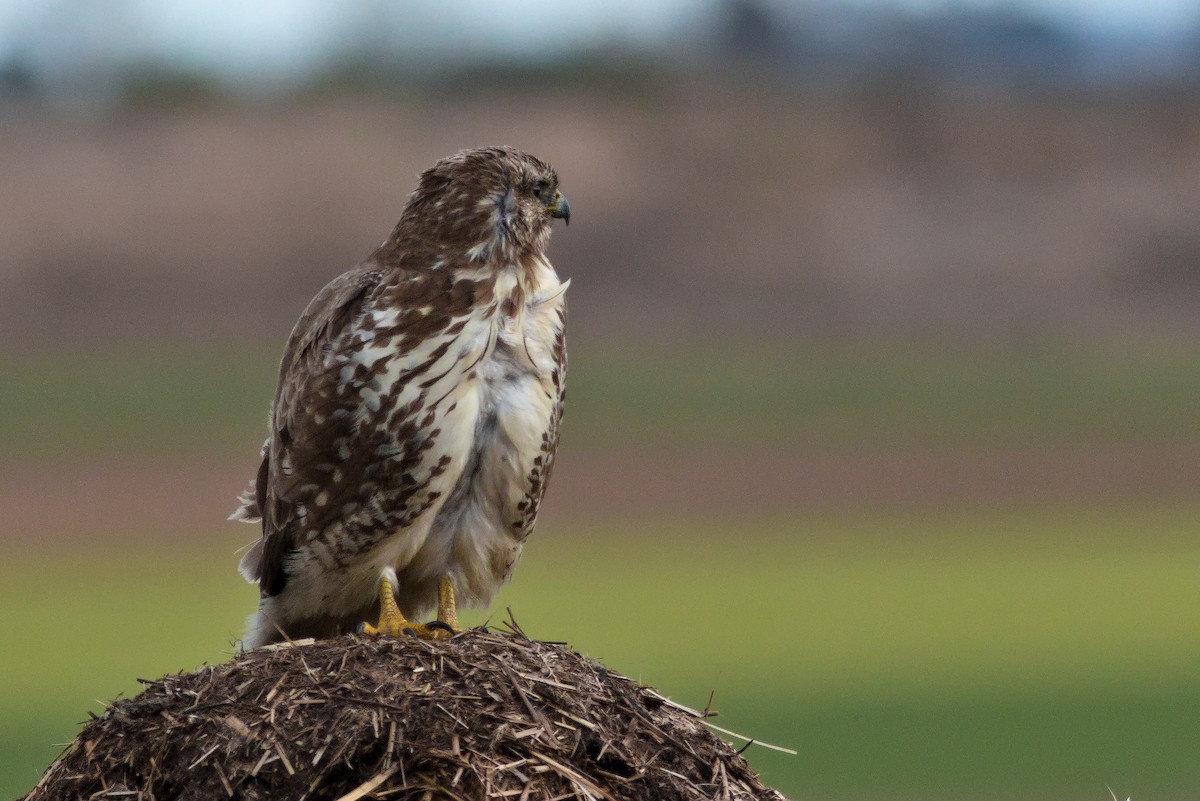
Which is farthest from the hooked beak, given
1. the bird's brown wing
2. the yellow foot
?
the yellow foot

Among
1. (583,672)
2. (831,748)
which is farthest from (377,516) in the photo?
(831,748)

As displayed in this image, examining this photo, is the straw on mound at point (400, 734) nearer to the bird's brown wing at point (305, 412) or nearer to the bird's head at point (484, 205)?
the bird's brown wing at point (305, 412)

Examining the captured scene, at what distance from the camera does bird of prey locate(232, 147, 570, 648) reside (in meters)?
7.81

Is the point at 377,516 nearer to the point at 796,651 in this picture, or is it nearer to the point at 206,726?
the point at 206,726

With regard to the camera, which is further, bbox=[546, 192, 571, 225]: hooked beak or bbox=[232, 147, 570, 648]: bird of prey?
bbox=[546, 192, 571, 225]: hooked beak

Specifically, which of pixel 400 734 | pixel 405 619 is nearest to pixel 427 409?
pixel 405 619

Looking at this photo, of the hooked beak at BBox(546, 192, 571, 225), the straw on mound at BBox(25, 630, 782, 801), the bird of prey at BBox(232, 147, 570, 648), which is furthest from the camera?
the hooked beak at BBox(546, 192, 571, 225)

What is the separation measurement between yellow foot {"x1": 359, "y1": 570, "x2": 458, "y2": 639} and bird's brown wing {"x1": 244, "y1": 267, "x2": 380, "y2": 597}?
44cm

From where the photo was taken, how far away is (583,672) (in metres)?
7.00

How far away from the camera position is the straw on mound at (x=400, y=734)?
21.0 feet

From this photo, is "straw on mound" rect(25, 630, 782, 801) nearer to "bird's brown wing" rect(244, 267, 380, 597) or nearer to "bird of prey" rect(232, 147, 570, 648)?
"bird of prey" rect(232, 147, 570, 648)

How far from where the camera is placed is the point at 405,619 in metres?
8.46

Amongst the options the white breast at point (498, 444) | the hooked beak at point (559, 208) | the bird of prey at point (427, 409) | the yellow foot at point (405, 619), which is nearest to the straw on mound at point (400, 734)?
the yellow foot at point (405, 619)

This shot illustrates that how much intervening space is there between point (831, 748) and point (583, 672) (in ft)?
43.9
